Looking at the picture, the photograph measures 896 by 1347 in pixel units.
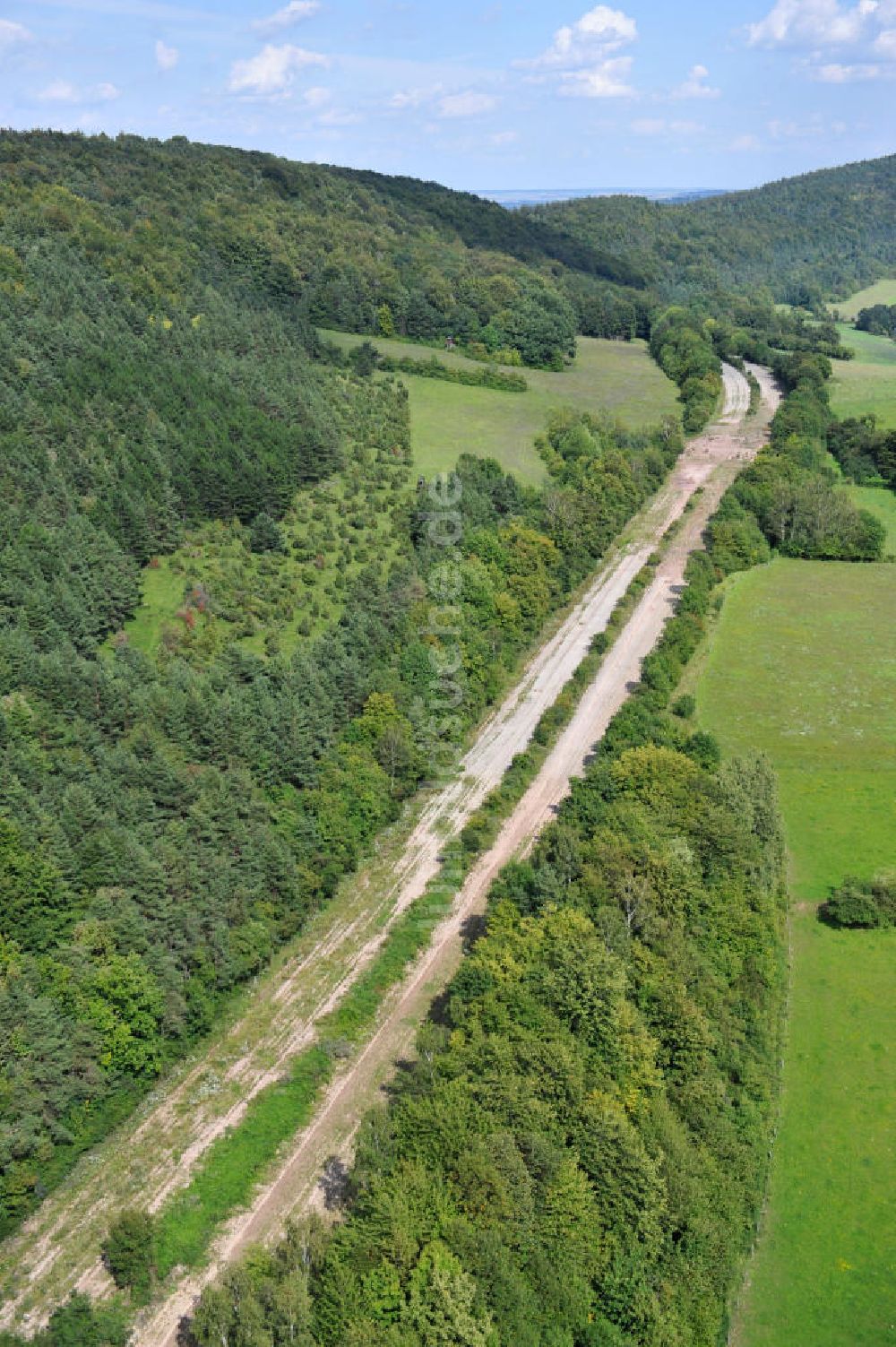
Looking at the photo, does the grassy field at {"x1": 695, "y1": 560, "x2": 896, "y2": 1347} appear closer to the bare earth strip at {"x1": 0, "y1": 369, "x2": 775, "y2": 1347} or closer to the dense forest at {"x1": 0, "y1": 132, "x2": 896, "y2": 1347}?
the dense forest at {"x1": 0, "y1": 132, "x2": 896, "y2": 1347}

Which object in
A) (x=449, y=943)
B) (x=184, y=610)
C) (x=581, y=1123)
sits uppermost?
(x=184, y=610)

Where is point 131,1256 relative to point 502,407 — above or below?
below

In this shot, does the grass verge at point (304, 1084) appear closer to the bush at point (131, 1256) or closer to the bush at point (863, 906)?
the bush at point (131, 1256)

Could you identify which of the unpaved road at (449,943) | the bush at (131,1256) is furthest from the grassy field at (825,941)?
the bush at (131,1256)

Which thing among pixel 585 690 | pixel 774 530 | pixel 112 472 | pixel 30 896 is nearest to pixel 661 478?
pixel 774 530

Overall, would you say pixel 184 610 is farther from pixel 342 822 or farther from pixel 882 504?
pixel 882 504

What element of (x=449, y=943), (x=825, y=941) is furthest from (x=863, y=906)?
(x=449, y=943)

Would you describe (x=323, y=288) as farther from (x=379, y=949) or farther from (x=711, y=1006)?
(x=711, y=1006)
